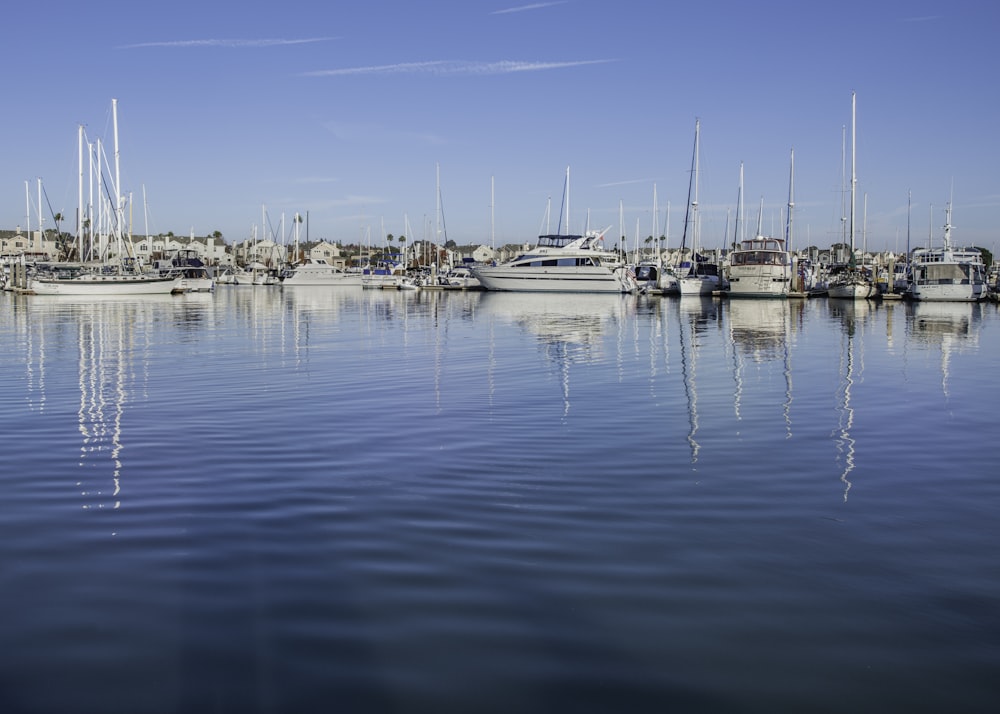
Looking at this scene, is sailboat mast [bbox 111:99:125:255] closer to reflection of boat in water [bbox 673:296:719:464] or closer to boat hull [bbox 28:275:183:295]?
boat hull [bbox 28:275:183:295]

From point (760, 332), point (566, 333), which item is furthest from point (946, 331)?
point (566, 333)

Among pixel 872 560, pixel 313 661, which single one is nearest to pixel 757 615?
pixel 872 560

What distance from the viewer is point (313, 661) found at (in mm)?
5930

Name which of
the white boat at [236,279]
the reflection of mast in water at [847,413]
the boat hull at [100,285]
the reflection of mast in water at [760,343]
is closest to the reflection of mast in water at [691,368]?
the reflection of mast in water at [760,343]

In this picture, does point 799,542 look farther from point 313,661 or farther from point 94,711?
point 94,711

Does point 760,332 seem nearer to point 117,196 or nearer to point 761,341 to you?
point 761,341

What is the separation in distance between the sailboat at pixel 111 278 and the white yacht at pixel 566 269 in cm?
3864

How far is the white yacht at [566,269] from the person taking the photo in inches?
4050

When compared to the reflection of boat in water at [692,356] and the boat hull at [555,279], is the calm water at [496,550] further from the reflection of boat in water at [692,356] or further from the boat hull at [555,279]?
the boat hull at [555,279]

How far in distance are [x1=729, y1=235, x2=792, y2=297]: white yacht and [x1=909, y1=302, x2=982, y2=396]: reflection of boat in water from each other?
20354mm

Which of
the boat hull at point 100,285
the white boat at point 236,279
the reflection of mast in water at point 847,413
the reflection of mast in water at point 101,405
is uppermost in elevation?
the white boat at point 236,279

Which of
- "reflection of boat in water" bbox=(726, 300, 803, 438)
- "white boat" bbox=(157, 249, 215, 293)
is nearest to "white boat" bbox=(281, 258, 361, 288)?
"white boat" bbox=(157, 249, 215, 293)

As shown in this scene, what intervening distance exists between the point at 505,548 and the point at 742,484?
4008 millimetres

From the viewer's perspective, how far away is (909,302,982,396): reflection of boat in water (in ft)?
101
